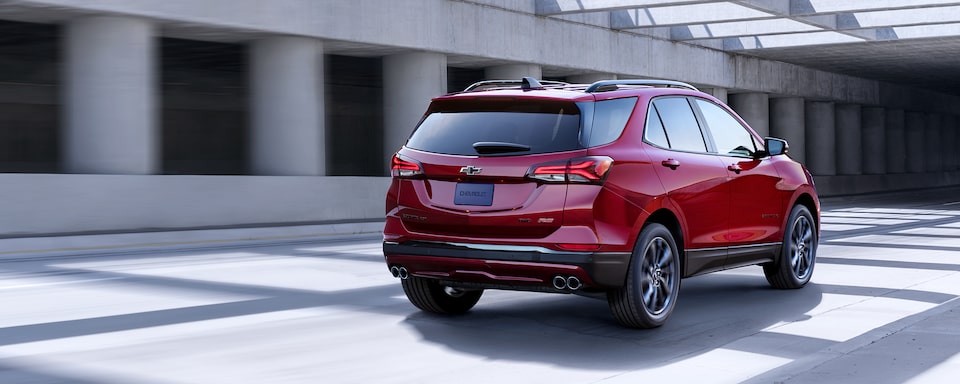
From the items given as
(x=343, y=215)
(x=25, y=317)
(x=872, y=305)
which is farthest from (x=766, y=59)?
(x=25, y=317)

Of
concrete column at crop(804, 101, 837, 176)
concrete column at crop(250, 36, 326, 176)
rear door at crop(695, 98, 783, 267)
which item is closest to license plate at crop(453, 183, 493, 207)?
rear door at crop(695, 98, 783, 267)

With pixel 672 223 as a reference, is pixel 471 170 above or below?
above

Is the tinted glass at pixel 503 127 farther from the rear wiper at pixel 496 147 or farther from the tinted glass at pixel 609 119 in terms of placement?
the tinted glass at pixel 609 119

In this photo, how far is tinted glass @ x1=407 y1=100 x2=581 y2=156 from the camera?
23.0ft

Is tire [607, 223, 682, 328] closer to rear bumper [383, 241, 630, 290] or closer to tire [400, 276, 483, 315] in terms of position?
rear bumper [383, 241, 630, 290]

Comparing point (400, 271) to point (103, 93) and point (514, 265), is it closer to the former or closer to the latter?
point (514, 265)

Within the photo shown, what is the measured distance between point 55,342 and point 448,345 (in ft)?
7.84

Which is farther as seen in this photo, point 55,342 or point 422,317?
point 422,317

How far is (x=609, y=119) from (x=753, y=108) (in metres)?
35.7

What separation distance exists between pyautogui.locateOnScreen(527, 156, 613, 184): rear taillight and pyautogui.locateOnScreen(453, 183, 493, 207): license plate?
281 millimetres

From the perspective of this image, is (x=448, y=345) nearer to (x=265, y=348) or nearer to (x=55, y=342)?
(x=265, y=348)

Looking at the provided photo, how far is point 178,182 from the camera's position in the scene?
18.5 metres

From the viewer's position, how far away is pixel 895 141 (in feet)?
184

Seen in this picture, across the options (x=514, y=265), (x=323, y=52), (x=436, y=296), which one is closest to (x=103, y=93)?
(x=323, y=52)
